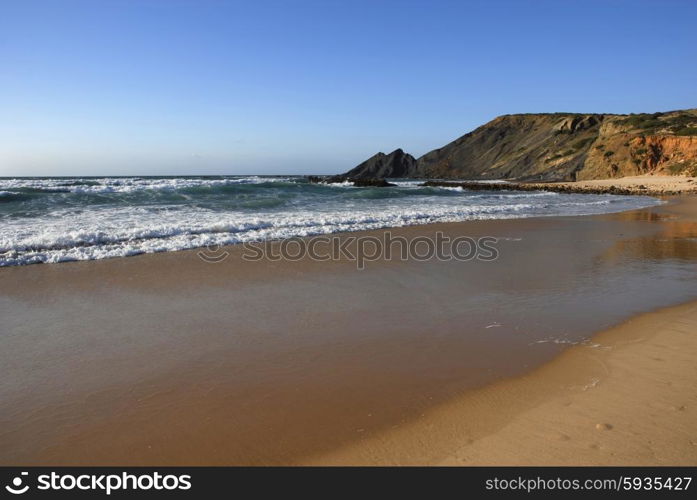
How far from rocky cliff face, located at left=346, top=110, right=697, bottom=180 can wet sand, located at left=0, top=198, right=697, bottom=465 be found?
38459mm

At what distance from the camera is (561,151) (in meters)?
57.8

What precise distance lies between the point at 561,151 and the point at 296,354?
203 feet

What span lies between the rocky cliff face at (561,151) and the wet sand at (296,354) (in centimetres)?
3846

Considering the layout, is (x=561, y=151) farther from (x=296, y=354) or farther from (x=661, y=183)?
(x=296, y=354)

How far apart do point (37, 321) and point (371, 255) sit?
554 cm

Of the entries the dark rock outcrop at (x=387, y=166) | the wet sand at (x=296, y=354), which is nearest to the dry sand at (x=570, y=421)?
the wet sand at (x=296, y=354)

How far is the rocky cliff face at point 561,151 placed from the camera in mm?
40281

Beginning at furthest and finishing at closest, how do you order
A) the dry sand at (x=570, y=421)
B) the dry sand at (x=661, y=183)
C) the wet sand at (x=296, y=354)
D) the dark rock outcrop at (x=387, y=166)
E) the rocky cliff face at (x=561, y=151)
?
the dark rock outcrop at (x=387, y=166)
the rocky cliff face at (x=561, y=151)
the dry sand at (x=661, y=183)
the wet sand at (x=296, y=354)
the dry sand at (x=570, y=421)

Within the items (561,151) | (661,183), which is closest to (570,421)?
(661,183)

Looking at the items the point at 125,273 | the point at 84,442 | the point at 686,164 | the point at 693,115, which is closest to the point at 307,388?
the point at 84,442

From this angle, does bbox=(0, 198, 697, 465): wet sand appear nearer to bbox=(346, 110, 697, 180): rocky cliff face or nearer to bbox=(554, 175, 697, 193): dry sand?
bbox=(554, 175, 697, 193): dry sand

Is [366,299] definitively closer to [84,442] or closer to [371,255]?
[371,255]

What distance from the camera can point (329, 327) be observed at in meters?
4.86

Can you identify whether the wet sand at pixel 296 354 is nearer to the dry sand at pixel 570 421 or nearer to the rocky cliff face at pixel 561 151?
the dry sand at pixel 570 421
